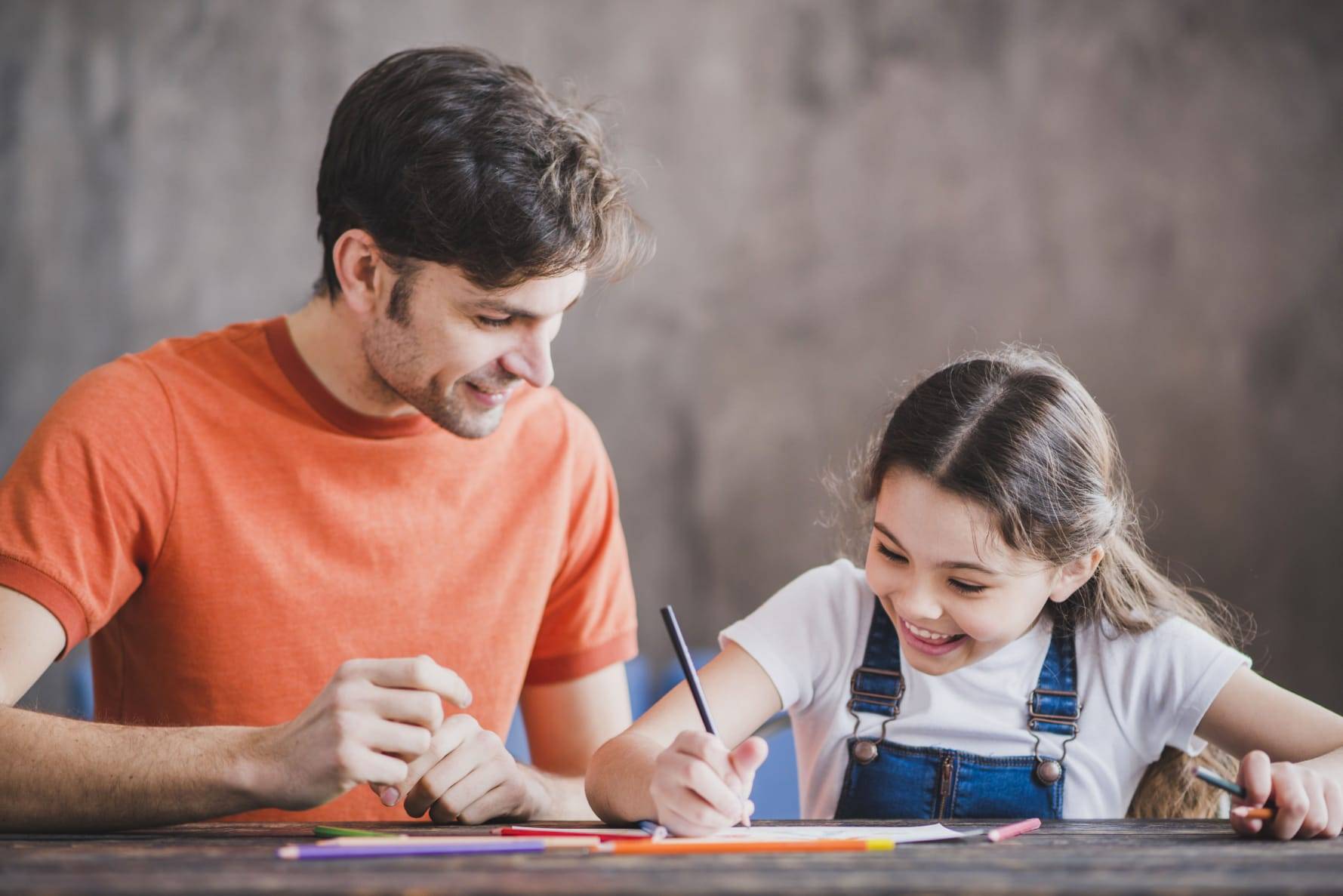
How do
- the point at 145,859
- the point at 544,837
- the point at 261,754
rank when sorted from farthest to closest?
the point at 261,754 < the point at 544,837 < the point at 145,859

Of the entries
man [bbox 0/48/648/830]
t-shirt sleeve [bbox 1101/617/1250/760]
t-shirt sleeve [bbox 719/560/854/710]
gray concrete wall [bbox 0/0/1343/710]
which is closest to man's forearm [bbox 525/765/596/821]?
man [bbox 0/48/648/830]

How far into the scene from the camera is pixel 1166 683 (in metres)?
1.21

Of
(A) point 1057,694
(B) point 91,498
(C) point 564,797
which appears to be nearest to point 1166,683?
(A) point 1057,694

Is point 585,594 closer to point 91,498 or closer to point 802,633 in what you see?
point 802,633

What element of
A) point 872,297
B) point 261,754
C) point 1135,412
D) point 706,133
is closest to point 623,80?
point 706,133

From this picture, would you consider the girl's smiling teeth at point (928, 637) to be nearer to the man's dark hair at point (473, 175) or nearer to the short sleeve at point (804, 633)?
the short sleeve at point (804, 633)

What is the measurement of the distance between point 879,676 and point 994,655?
12 centimetres

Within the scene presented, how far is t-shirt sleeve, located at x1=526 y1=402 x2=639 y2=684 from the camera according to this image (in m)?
1.47

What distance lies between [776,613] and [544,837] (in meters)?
0.48

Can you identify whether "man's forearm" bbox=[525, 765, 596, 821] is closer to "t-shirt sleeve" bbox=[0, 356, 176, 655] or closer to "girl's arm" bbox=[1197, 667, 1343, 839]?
"t-shirt sleeve" bbox=[0, 356, 176, 655]

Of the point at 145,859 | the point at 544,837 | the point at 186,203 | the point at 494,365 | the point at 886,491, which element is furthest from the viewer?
the point at 186,203

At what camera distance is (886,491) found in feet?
3.92

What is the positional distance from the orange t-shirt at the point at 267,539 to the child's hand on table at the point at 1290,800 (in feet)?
2.53

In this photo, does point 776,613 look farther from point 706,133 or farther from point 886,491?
point 706,133
